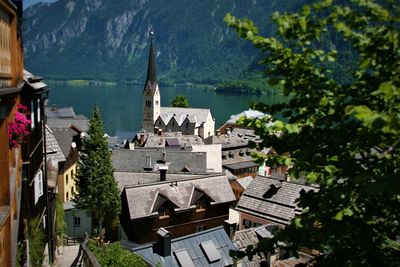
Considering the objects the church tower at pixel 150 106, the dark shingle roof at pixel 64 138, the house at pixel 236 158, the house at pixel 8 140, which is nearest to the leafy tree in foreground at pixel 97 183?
the dark shingle roof at pixel 64 138

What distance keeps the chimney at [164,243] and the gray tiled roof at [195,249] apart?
0.22 metres

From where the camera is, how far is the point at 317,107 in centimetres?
662

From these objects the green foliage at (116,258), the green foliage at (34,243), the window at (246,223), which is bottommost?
the window at (246,223)

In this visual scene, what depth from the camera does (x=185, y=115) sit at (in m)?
102

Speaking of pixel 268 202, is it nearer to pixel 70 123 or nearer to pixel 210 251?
pixel 210 251

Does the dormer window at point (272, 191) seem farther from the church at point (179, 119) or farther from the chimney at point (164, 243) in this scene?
the church at point (179, 119)

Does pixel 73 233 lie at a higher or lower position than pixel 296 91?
lower

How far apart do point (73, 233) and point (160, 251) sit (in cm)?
1483

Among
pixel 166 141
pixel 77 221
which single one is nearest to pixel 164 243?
pixel 77 221

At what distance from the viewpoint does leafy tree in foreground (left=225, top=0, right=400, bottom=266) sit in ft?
19.1

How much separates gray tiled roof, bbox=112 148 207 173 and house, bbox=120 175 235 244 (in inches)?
353

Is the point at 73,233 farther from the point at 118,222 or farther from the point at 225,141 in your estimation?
the point at 225,141

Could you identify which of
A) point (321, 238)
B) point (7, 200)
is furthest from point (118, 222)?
point (321, 238)

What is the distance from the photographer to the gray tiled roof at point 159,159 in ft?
154
